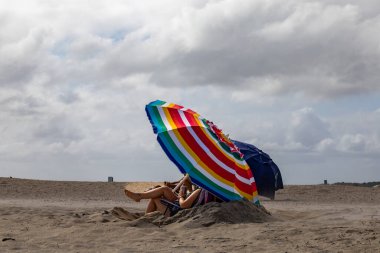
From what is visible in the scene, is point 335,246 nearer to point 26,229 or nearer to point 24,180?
point 26,229

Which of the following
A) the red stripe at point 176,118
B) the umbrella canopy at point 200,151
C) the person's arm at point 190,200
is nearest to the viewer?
the umbrella canopy at point 200,151

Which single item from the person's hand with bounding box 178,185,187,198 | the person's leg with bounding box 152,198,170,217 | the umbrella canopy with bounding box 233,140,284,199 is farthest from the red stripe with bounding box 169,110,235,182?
the umbrella canopy with bounding box 233,140,284,199

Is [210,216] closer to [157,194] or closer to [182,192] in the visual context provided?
[182,192]

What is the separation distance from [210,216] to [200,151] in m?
1.13

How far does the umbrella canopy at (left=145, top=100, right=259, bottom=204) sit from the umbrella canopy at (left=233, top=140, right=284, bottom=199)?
245cm

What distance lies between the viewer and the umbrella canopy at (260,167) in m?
14.1

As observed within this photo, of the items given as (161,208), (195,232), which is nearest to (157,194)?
(161,208)

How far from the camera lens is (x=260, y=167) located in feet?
46.4

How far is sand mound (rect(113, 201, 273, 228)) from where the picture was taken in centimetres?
1093

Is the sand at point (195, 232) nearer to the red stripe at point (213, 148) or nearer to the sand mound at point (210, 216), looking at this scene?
the sand mound at point (210, 216)

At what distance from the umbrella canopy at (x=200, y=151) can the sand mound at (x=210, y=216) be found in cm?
19

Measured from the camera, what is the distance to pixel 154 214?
38.1ft

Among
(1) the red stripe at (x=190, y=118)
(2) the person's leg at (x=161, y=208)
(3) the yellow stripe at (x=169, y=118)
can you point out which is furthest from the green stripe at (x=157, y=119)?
(2) the person's leg at (x=161, y=208)

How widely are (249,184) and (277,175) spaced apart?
3.97m
